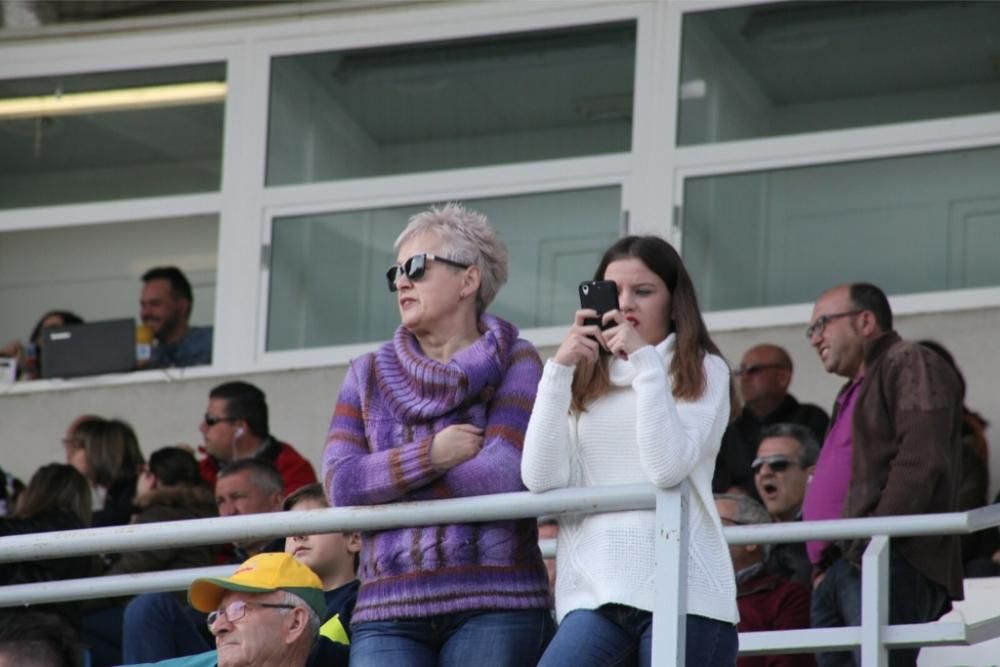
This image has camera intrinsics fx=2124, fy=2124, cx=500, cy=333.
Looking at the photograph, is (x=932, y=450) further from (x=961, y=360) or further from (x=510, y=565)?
(x=961, y=360)

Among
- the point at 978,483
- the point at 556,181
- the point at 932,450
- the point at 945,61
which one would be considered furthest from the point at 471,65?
the point at 932,450

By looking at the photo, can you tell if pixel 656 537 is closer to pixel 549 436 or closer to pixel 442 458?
pixel 549 436

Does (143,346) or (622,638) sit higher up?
(143,346)

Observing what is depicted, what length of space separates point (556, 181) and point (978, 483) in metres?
3.40

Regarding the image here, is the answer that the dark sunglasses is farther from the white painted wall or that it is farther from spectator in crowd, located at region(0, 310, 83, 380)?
spectator in crowd, located at region(0, 310, 83, 380)

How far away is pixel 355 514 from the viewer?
5344mm

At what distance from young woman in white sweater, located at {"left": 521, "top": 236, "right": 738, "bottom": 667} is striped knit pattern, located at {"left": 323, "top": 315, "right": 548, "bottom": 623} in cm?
15

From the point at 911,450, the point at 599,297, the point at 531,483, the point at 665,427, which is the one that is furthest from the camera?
the point at 911,450

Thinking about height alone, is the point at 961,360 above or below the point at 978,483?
above

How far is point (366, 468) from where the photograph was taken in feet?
17.8

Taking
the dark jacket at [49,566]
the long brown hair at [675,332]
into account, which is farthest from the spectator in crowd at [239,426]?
the long brown hair at [675,332]

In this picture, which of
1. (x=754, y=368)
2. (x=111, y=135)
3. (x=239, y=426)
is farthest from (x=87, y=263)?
(x=754, y=368)

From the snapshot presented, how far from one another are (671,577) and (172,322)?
7.38 m

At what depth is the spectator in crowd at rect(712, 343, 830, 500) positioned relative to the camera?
910cm
